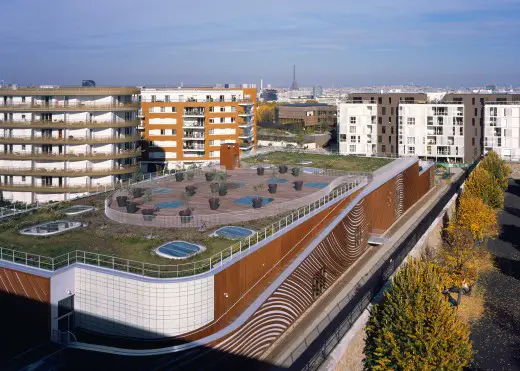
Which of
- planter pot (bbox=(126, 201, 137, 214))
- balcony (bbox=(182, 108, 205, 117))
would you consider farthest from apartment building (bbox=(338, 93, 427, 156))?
planter pot (bbox=(126, 201, 137, 214))

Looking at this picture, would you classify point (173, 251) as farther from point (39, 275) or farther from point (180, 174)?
point (180, 174)

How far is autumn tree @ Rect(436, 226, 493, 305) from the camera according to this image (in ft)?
102

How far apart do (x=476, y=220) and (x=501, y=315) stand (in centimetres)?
1260

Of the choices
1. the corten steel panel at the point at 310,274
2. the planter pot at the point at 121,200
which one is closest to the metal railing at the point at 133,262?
the corten steel panel at the point at 310,274

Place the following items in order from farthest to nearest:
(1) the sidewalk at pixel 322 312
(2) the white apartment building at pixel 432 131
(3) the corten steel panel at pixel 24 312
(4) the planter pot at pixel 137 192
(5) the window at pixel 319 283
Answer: (2) the white apartment building at pixel 432 131 < (4) the planter pot at pixel 137 192 < (5) the window at pixel 319 283 < (1) the sidewalk at pixel 322 312 < (3) the corten steel panel at pixel 24 312

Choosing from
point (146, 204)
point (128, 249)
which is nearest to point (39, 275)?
point (128, 249)

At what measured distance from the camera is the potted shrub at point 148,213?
27766 mm

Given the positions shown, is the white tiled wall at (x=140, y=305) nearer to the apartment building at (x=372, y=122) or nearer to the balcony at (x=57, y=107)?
the balcony at (x=57, y=107)

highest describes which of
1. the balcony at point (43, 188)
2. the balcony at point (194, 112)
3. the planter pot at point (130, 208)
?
the balcony at point (194, 112)

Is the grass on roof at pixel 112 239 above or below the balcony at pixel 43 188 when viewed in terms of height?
below

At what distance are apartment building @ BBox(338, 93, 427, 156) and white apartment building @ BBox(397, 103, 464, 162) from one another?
150 centimetres

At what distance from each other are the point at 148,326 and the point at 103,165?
97.8ft

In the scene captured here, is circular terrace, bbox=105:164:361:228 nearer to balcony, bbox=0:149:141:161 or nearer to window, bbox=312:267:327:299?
Answer: window, bbox=312:267:327:299

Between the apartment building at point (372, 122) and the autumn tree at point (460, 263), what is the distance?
46265 mm
